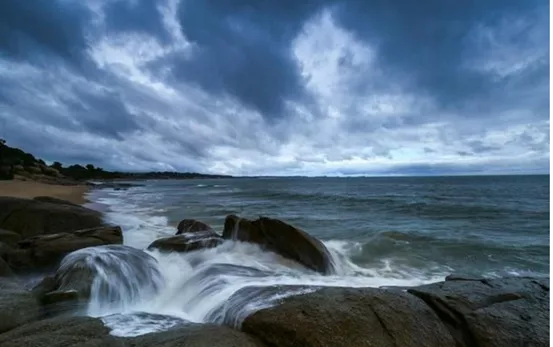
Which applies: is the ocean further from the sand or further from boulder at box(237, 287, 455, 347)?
the sand

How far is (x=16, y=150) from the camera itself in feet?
206

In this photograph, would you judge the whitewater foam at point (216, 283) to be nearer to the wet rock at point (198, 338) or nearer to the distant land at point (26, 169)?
the wet rock at point (198, 338)

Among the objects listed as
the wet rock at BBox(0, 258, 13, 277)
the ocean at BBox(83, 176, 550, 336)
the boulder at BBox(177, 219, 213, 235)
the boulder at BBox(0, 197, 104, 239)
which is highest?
the boulder at BBox(0, 197, 104, 239)

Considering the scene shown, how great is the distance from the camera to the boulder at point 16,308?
12.5 feet

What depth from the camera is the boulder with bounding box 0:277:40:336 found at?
150 inches

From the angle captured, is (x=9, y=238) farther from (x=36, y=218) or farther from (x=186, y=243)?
(x=186, y=243)

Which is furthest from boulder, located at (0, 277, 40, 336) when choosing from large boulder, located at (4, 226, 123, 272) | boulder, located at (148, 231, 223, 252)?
boulder, located at (148, 231, 223, 252)

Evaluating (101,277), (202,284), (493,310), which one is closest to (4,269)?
(101,277)

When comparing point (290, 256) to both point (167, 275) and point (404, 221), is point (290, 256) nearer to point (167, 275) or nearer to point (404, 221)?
point (167, 275)

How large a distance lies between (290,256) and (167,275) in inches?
120

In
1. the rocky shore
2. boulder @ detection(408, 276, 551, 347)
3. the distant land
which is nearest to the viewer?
the rocky shore

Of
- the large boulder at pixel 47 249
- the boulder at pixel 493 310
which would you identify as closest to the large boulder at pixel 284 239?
the boulder at pixel 493 310

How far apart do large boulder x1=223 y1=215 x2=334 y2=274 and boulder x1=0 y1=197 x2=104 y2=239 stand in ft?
17.0

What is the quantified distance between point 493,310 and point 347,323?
2045 millimetres
